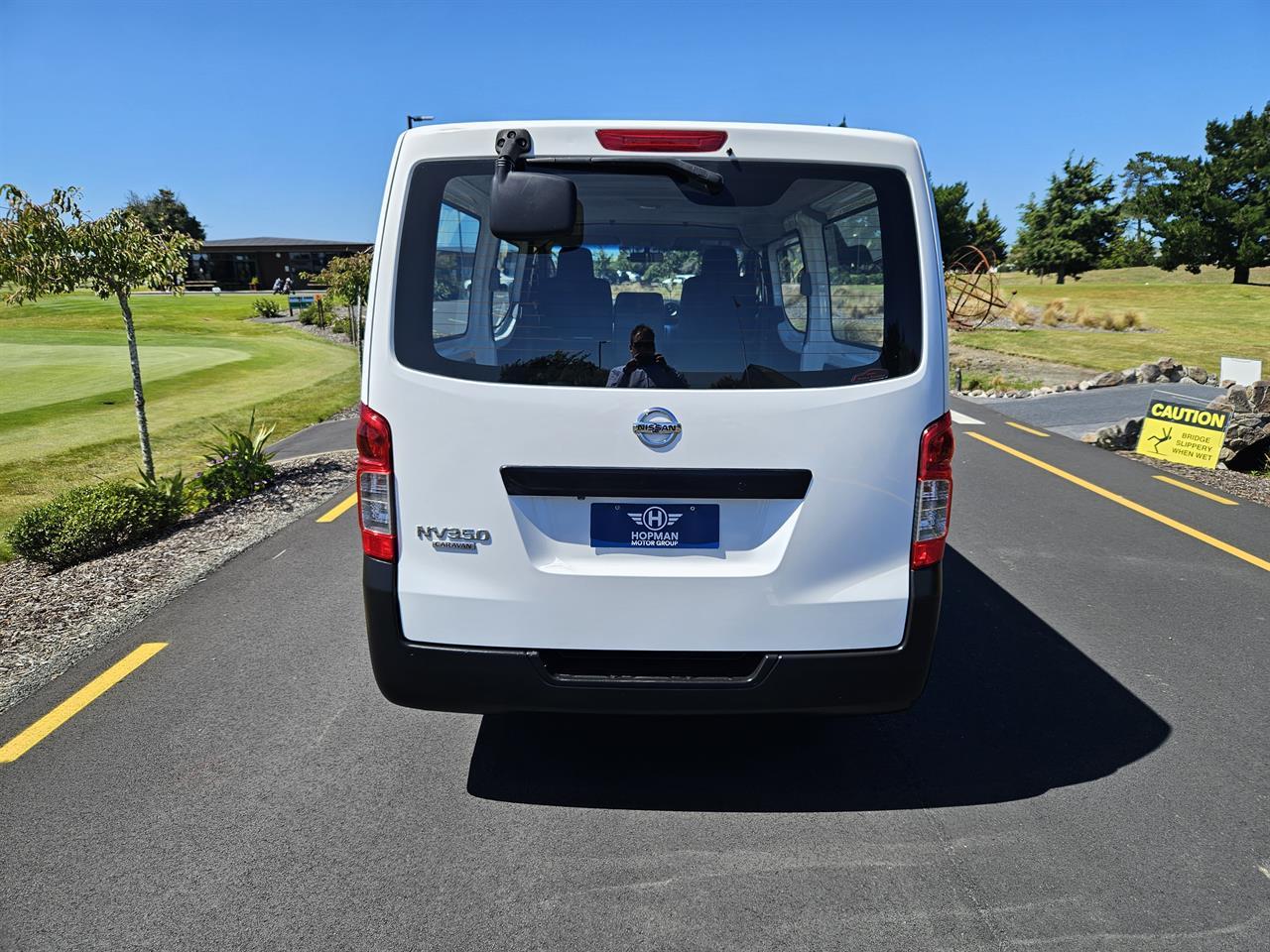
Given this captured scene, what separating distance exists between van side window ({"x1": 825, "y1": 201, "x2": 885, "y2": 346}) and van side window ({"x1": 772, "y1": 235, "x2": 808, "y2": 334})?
0.35ft

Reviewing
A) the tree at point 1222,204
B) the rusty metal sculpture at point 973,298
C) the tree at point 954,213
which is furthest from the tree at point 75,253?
the tree at point 954,213

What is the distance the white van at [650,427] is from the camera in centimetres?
291

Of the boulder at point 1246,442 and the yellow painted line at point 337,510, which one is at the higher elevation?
the boulder at point 1246,442

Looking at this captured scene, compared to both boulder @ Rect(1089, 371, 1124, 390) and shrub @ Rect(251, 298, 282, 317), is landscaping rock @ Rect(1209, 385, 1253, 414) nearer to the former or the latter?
boulder @ Rect(1089, 371, 1124, 390)

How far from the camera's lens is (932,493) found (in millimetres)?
3094

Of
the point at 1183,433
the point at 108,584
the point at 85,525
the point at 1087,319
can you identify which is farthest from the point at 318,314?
the point at 108,584

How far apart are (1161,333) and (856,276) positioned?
34281mm

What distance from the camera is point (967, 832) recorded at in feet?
10.6

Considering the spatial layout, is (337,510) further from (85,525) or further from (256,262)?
(256,262)

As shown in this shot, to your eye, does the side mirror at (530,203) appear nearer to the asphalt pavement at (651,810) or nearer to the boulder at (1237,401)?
the asphalt pavement at (651,810)

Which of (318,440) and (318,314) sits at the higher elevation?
(318,314)

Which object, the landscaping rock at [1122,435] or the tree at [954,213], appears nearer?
the landscaping rock at [1122,435]

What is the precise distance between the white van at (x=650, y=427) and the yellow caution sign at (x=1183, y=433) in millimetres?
8272

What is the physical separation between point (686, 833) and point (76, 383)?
71.1 feet
